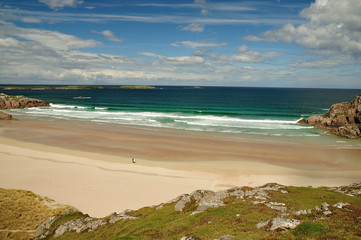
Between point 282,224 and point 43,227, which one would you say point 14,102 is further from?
point 282,224

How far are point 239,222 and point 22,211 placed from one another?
53.6 ft

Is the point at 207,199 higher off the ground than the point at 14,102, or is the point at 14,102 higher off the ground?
the point at 14,102

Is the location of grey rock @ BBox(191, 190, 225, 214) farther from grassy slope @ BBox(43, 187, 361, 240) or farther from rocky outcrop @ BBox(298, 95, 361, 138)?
rocky outcrop @ BBox(298, 95, 361, 138)

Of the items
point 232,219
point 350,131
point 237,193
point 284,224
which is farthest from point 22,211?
point 350,131

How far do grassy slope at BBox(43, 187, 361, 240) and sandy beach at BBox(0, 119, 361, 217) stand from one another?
5.40m

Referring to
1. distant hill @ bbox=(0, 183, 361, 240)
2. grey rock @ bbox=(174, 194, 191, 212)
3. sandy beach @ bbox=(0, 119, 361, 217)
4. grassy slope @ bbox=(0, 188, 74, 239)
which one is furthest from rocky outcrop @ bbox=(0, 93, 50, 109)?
grey rock @ bbox=(174, 194, 191, 212)

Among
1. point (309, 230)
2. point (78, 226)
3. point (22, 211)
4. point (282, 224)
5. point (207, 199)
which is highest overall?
point (309, 230)

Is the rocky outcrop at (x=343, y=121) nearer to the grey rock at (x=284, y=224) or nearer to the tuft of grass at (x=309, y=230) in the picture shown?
the tuft of grass at (x=309, y=230)

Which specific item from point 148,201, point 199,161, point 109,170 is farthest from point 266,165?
point 109,170

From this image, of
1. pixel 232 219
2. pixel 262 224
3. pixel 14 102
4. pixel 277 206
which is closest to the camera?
pixel 262 224

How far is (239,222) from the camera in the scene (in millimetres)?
11148

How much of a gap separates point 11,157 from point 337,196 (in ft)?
115

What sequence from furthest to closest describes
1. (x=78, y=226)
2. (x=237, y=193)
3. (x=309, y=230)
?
(x=237, y=193) < (x=78, y=226) < (x=309, y=230)

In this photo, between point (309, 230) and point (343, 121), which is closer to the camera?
point (309, 230)
